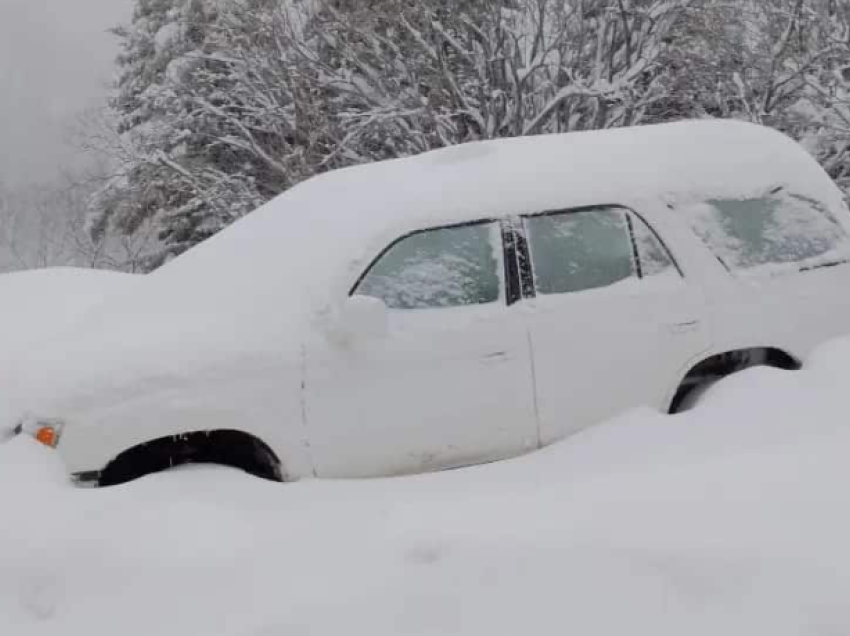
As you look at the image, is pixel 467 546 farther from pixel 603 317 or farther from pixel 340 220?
pixel 340 220

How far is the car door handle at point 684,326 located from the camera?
3959 millimetres

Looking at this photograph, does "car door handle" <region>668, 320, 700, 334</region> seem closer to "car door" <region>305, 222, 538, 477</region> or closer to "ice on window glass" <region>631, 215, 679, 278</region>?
"ice on window glass" <region>631, 215, 679, 278</region>

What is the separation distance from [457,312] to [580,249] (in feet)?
2.33

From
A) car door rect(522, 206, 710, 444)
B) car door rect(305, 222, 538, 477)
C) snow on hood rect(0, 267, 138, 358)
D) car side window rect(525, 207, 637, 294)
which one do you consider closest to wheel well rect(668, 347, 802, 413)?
car door rect(522, 206, 710, 444)

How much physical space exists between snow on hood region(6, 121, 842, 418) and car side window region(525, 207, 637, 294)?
3.1 inches

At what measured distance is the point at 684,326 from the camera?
3973 millimetres

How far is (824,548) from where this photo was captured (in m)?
2.78

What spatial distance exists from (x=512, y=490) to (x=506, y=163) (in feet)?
5.51

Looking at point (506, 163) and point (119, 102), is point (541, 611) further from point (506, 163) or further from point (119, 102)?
point (119, 102)

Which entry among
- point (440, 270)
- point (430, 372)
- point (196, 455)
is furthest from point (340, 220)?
point (196, 455)

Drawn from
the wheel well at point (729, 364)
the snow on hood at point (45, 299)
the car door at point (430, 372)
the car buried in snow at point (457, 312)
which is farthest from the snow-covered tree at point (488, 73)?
the car door at point (430, 372)

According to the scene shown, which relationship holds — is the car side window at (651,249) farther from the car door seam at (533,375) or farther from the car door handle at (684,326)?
the car door seam at (533,375)

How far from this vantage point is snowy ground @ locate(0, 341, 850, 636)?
8.62 ft

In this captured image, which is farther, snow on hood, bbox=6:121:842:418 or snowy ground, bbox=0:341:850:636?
snow on hood, bbox=6:121:842:418
